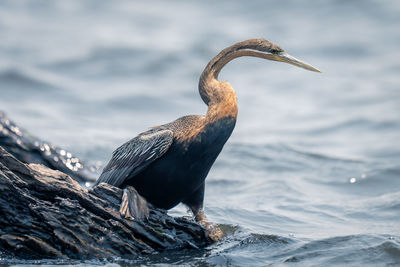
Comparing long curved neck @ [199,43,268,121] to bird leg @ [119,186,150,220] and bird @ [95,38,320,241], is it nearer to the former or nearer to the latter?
bird @ [95,38,320,241]

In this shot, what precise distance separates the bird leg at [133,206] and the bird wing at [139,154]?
27cm

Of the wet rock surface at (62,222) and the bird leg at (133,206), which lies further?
the bird leg at (133,206)

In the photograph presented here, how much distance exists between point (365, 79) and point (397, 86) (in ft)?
2.63

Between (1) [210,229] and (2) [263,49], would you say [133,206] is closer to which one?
(1) [210,229]

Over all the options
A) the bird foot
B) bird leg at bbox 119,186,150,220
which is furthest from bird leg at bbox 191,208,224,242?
bird leg at bbox 119,186,150,220

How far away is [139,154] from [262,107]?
9.07 metres

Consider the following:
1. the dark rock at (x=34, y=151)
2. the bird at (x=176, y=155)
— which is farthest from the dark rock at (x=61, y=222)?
the dark rock at (x=34, y=151)

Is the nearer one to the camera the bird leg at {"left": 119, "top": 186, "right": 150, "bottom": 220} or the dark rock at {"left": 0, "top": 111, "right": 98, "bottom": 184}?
the bird leg at {"left": 119, "top": 186, "right": 150, "bottom": 220}

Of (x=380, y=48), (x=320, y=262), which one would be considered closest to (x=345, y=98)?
(x=380, y=48)

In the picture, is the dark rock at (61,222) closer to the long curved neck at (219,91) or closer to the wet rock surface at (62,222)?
the wet rock surface at (62,222)

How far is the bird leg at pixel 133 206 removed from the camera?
5.76 meters

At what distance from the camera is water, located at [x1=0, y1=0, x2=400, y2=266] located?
7.52 meters

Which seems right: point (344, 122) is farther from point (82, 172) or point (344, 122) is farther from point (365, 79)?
point (82, 172)

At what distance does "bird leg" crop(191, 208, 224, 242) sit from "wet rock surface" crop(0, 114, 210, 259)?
0.51 m
